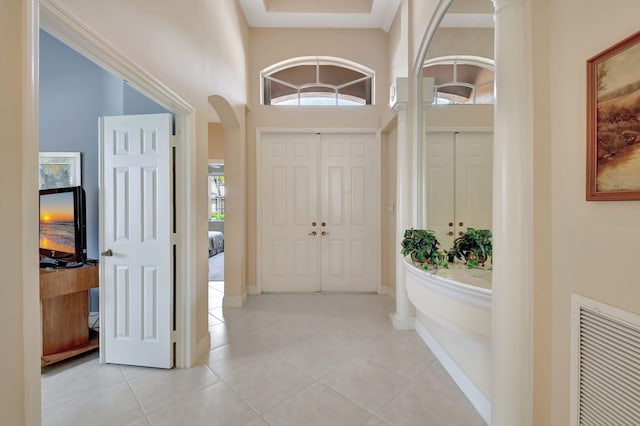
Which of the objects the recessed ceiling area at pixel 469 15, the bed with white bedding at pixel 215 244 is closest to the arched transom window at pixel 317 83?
the recessed ceiling area at pixel 469 15

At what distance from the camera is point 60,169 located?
9.62 feet

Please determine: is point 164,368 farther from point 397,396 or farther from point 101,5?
point 101,5

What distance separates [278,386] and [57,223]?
249 centimetres

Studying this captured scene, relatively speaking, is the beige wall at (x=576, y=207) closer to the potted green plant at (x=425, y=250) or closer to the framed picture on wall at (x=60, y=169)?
the potted green plant at (x=425, y=250)

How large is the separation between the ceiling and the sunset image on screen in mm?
3110

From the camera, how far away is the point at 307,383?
200 centimetres

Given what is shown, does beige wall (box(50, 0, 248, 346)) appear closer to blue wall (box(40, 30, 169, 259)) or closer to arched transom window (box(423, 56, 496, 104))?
blue wall (box(40, 30, 169, 259))

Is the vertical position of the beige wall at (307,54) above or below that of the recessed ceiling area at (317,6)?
below

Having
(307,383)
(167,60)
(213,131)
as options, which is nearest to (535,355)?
(307,383)

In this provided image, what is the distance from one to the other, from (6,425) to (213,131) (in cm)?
555

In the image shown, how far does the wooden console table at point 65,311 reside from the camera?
2.19m

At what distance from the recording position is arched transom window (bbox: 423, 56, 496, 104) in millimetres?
1698

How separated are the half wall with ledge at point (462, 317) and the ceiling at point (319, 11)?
11.4 ft

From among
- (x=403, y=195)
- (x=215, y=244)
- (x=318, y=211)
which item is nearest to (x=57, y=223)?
(x=318, y=211)
